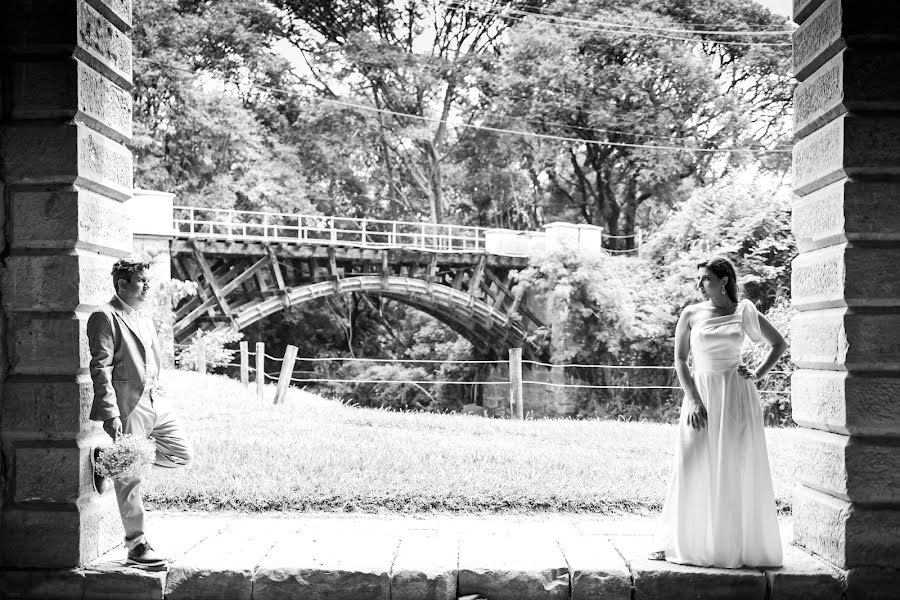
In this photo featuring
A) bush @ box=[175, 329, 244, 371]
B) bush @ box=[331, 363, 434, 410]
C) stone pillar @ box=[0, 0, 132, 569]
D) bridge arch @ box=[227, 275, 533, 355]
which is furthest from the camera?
bush @ box=[331, 363, 434, 410]

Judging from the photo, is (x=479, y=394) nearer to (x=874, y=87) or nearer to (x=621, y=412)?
(x=621, y=412)

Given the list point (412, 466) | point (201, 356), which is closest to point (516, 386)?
point (412, 466)

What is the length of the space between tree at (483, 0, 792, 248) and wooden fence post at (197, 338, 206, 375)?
14445mm

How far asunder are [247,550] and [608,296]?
16625 millimetres

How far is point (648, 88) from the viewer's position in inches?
1032

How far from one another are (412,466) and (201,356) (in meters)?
10.1

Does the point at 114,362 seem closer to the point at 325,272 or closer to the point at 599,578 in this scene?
the point at 599,578

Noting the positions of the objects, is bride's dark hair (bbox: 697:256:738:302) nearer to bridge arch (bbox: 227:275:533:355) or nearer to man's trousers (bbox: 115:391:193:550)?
man's trousers (bbox: 115:391:193:550)

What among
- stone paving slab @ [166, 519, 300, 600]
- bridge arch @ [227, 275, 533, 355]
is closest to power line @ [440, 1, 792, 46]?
bridge arch @ [227, 275, 533, 355]

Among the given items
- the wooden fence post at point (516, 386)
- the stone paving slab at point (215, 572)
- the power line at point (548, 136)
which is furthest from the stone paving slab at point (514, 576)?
the power line at point (548, 136)

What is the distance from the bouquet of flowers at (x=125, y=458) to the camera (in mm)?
3721

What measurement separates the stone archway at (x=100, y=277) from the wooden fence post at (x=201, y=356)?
11.6 m

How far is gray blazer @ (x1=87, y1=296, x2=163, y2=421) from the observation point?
3.80m

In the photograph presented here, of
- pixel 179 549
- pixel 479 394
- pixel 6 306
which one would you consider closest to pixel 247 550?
pixel 179 549
